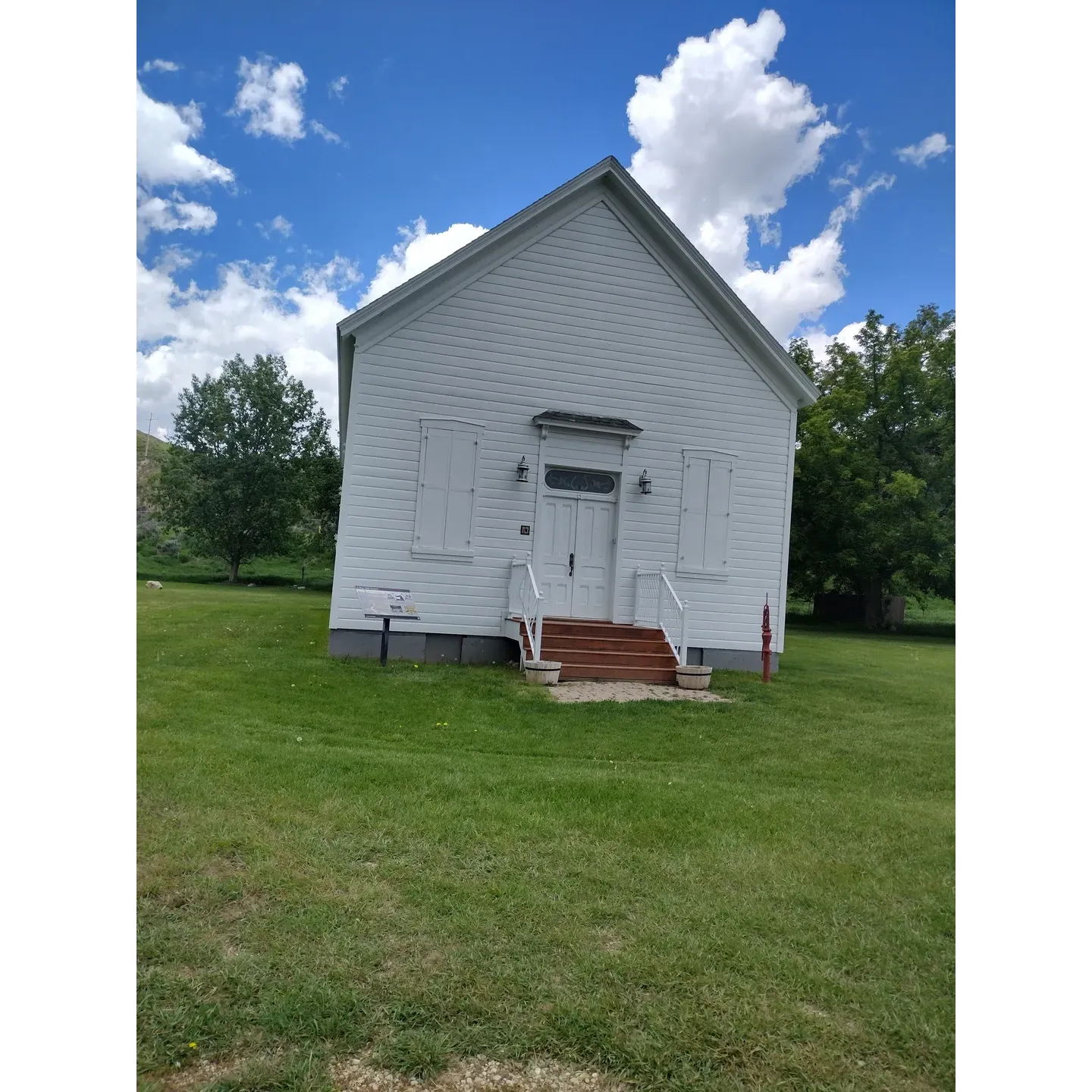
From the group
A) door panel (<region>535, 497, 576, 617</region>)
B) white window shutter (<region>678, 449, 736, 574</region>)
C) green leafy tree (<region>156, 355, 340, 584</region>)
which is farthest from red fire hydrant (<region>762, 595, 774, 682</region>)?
green leafy tree (<region>156, 355, 340, 584</region>)

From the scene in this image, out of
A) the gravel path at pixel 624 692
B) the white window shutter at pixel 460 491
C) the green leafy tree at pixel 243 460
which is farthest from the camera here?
the green leafy tree at pixel 243 460

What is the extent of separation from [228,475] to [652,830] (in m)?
29.3

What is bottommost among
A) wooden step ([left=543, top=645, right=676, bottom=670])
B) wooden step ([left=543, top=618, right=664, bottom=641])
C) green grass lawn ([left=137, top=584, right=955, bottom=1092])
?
green grass lawn ([left=137, top=584, right=955, bottom=1092])

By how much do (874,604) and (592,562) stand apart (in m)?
14.5

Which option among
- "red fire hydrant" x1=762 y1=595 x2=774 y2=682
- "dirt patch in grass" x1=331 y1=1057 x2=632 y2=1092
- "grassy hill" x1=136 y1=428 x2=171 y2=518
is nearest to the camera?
"dirt patch in grass" x1=331 y1=1057 x2=632 y2=1092

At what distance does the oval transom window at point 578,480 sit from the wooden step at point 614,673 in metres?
2.43

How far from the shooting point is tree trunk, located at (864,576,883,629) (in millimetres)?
21109

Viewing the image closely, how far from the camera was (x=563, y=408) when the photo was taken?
384 inches

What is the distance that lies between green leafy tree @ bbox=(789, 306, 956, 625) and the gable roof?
11.0 m

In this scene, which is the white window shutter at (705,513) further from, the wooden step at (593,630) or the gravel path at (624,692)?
the gravel path at (624,692)

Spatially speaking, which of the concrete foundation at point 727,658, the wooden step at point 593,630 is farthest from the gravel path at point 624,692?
the concrete foundation at point 727,658

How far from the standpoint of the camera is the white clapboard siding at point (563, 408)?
361 inches

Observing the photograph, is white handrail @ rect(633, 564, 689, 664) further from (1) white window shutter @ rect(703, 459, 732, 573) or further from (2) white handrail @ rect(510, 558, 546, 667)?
(2) white handrail @ rect(510, 558, 546, 667)

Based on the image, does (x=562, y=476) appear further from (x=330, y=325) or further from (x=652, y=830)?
(x=652, y=830)
